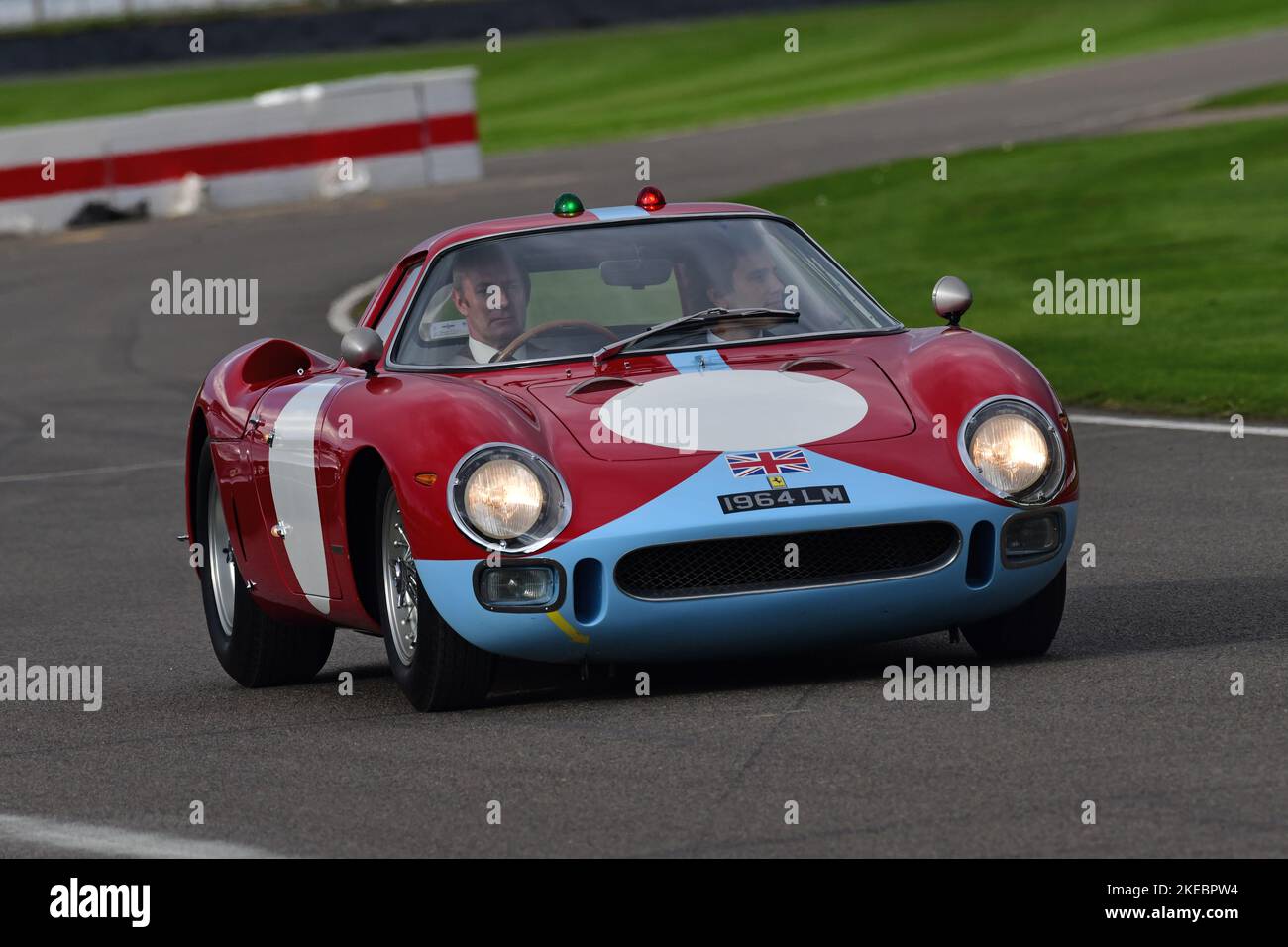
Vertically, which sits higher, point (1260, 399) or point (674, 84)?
point (674, 84)

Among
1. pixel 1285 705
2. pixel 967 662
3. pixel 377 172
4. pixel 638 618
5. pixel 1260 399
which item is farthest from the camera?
pixel 377 172

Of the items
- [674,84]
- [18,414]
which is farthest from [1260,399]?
[674,84]

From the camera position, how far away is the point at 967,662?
24.1 feet

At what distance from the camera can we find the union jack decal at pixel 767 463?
677 centimetres

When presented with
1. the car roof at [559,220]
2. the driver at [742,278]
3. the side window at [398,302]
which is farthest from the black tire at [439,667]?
the driver at [742,278]

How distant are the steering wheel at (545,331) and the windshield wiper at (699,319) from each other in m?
0.06

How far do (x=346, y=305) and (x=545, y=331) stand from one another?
12.2 meters

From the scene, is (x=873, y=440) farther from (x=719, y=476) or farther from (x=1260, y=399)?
(x=1260, y=399)

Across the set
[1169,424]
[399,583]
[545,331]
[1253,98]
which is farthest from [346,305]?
[1253,98]

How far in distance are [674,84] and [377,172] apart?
A: 60.9 ft

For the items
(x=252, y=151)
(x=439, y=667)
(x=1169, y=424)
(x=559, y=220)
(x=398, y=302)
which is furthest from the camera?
(x=252, y=151)

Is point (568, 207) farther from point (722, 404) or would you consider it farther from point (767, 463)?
point (767, 463)

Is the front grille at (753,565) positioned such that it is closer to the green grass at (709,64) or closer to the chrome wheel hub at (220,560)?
the chrome wheel hub at (220,560)

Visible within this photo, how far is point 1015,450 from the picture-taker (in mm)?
7043
